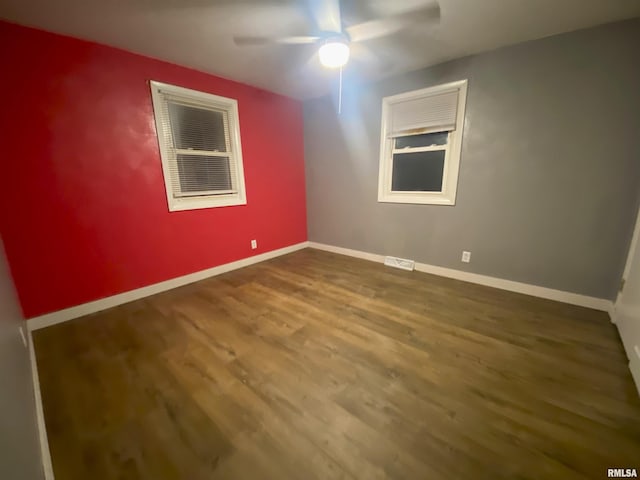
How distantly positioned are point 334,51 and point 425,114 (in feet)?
4.72

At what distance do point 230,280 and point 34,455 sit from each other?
87.5 inches

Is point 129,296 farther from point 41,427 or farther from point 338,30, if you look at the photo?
point 338,30

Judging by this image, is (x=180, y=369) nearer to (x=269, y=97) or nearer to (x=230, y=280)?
(x=230, y=280)

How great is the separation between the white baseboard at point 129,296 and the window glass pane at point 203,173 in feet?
3.36

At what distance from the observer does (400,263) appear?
→ 3467 millimetres

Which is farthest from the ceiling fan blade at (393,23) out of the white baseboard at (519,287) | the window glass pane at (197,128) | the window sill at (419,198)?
the white baseboard at (519,287)

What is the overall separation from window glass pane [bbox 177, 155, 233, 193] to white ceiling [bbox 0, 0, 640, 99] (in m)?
0.97

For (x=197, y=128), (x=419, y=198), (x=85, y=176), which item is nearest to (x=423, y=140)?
(x=419, y=198)

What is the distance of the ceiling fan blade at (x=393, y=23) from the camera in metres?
1.88

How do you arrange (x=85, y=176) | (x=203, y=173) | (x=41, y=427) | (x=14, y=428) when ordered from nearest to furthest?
(x=14, y=428) → (x=41, y=427) → (x=85, y=176) → (x=203, y=173)

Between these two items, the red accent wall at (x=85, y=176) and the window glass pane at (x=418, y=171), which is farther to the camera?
the window glass pane at (x=418, y=171)

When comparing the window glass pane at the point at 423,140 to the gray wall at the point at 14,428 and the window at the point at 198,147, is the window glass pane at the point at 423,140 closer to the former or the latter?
the window at the point at 198,147

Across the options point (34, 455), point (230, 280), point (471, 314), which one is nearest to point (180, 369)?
point (34, 455)

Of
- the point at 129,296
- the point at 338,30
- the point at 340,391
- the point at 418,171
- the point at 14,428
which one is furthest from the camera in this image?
the point at 418,171
